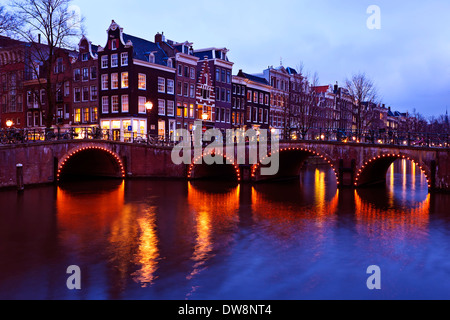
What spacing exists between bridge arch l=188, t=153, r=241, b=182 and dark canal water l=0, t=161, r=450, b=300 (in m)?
9.82

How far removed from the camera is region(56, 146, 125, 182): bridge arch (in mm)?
38531

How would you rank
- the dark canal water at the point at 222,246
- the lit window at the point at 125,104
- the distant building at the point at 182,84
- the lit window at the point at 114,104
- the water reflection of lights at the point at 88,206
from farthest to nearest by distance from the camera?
1. the distant building at the point at 182,84
2. the lit window at the point at 114,104
3. the lit window at the point at 125,104
4. the water reflection of lights at the point at 88,206
5. the dark canal water at the point at 222,246

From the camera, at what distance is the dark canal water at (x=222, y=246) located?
11047 mm

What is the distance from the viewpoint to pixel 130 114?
46.4 metres

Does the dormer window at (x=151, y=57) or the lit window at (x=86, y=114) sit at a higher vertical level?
the dormer window at (x=151, y=57)

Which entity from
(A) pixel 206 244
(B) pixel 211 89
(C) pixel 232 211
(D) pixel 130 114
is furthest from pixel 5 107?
(A) pixel 206 244

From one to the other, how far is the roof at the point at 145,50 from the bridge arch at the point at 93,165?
511 inches

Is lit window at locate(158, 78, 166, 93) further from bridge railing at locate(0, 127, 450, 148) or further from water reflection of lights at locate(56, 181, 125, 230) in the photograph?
water reflection of lights at locate(56, 181, 125, 230)

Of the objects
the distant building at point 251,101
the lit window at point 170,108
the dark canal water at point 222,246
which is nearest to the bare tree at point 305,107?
the distant building at point 251,101

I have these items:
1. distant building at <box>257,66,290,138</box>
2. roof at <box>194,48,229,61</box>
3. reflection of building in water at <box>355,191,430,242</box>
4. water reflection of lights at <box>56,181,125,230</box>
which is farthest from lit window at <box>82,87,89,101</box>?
reflection of building in water at <box>355,191,430,242</box>

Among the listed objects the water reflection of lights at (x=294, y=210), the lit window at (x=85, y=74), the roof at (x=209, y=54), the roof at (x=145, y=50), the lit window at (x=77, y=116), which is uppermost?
the roof at (x=209, y=54)

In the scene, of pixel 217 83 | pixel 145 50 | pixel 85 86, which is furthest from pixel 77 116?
pixel 217 83

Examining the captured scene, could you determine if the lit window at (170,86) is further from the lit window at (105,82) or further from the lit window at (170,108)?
the lit window at (105,82)
